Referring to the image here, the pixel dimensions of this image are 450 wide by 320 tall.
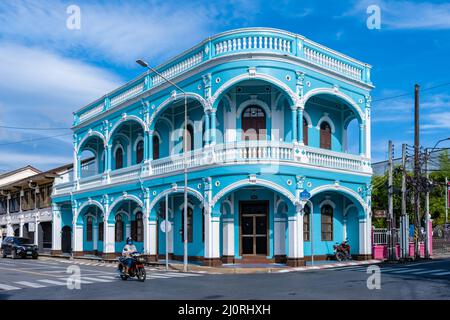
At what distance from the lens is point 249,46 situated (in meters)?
24.4

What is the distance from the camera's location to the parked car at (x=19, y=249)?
37750mm

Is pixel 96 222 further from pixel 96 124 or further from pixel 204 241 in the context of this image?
pixel 204 241

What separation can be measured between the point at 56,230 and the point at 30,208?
390 inches

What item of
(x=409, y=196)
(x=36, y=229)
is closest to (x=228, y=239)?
(x=409, y=196)

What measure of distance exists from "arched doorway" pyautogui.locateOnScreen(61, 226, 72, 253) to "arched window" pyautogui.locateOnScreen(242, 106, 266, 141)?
68.9 feet

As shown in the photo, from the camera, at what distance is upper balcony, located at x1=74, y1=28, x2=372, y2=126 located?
24438 millimetres

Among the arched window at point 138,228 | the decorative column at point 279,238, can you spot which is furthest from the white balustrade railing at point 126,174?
the decorative column at point 279,238

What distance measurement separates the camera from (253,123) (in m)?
26.4

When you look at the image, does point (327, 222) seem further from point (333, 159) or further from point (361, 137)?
point (361, 137)

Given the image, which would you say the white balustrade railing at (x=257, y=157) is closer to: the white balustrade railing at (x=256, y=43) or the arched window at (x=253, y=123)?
the arched window at (x=253, y=123)

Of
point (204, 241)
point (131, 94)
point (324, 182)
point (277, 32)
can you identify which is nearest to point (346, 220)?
point (324, 182)

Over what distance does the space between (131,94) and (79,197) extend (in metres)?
9.13

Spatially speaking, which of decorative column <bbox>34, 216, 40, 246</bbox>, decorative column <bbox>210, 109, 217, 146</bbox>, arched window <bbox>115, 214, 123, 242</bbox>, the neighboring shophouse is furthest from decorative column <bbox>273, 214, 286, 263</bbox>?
decorative column <bbox>34, 216, 40, 246</bbox>

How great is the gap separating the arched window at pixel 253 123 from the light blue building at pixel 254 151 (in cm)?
5
